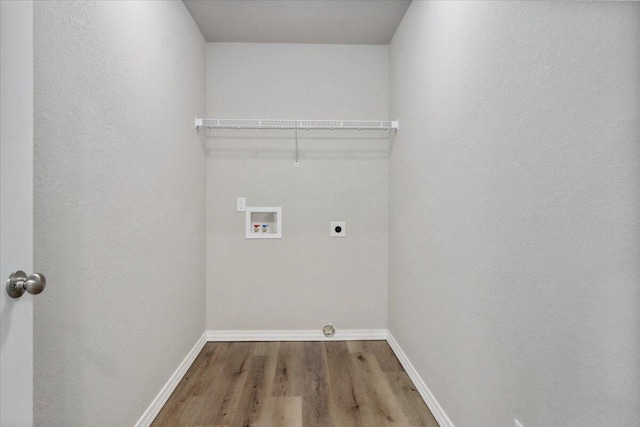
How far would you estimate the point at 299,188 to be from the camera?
2957 millimetres

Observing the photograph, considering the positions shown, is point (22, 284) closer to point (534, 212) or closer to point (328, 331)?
point (534, 212)

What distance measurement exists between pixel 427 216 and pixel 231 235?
166cm

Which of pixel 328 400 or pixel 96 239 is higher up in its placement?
pixel 96 239

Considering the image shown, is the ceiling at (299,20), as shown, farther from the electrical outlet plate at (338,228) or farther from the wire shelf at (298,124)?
the electrical outlet plate at (338,228)

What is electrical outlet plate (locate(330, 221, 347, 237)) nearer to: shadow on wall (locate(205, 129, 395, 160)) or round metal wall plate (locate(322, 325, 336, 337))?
shadow on wall (locate(205, 129, 395, 160))

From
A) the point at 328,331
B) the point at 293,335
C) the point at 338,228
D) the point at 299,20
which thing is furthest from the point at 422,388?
the point at 299,20

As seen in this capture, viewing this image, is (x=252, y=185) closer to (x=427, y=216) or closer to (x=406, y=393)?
(x=427, y=216)

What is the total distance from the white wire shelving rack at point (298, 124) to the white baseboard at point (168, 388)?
1.68m

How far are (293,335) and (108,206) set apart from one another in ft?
6.41

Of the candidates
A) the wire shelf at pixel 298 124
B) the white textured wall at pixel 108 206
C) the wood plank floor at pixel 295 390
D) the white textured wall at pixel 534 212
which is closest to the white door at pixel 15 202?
the white textured wall at pixel 108 206

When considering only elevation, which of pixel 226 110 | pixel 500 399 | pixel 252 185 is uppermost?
pixel 226 110

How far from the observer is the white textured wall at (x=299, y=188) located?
293 cm

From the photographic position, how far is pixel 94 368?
139cm

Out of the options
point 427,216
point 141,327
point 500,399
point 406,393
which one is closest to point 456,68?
point 427,216
